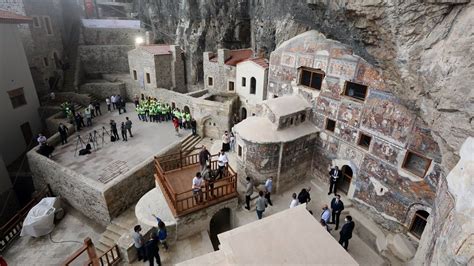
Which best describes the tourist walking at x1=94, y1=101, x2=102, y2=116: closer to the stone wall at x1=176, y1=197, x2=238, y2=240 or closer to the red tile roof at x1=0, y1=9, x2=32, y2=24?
the red tile roof at x1=0, y1=9, x2=32, y2=24

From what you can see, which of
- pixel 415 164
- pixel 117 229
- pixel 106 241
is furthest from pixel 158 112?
pixel 415 164

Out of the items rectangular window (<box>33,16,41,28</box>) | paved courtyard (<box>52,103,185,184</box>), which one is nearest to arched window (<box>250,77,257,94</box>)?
paved courtyard (<box>52,103,185,184</box>)

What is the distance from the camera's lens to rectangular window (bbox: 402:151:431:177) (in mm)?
9061

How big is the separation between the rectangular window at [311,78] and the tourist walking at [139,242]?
393 inches

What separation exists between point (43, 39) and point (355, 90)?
1150 inches

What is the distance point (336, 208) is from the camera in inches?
396

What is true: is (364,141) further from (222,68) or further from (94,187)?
(222,68)

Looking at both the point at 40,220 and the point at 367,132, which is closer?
the point at 367,132

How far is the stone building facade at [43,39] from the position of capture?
22969 millimetres

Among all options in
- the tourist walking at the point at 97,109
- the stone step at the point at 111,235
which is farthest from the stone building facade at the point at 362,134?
the tourist walking at the point at 97,109

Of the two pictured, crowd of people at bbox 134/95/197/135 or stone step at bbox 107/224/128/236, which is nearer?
stone step at bbox 107/224/128/236

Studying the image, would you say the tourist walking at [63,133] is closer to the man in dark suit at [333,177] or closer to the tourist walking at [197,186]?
the tourist walking at [197,186]

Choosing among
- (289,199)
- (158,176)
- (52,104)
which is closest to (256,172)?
(289,199)

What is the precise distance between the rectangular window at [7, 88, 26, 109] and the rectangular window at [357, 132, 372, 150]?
22428 millimetres
